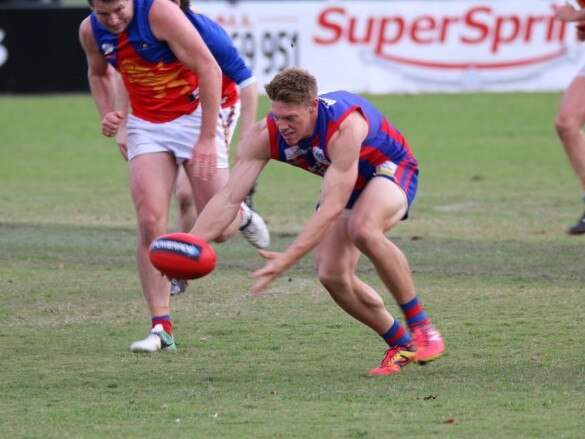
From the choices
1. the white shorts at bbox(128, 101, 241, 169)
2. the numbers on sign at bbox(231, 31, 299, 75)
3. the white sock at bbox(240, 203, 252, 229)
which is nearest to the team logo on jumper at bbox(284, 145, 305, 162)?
the white shorts at bbox(128, 101, 241, 169)

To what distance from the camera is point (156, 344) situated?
8102mm

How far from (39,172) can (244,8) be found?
903 centimetres

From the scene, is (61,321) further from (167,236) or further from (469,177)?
(469,177)

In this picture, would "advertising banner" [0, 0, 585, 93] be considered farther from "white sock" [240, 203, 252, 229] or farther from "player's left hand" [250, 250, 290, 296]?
"player's left hand" [250, 250, 290, 296]

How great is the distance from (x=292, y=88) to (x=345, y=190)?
572 mm

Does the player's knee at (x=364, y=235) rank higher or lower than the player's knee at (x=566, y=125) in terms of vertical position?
higher

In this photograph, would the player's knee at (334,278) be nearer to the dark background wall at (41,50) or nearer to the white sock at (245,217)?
the white sock at (245,217)

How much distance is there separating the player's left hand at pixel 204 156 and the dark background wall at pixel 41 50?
1932cm

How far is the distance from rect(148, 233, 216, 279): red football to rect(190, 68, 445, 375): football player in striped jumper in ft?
0.93

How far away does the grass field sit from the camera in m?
6.39

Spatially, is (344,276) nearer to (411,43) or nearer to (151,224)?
(151,224)

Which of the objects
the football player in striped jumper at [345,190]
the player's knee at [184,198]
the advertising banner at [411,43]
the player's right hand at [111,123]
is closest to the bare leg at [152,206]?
the player's right hand at [111,123]

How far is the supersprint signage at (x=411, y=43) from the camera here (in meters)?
25.2

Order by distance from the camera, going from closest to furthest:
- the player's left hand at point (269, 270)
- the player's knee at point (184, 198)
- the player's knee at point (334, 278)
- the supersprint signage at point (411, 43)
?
1. the player's left hand at point (269, 270)
2. the player's knee at point (334, 278)
3. the player's knee at point (184, 198)
4. the supersprint signage at point (411, 43)
